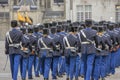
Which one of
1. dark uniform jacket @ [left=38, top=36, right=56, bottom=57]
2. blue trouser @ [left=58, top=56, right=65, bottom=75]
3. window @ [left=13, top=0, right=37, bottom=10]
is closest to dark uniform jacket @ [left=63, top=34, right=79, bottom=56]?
dark uniform jacket @ [left=38, top=36, right=56, bottom=57]

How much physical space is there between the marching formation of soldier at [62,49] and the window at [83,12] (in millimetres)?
42330

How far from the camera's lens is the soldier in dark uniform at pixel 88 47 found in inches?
918

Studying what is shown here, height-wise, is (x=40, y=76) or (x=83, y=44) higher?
(x=83, y=44)

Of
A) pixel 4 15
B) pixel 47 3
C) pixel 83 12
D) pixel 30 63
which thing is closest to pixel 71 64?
pixel 30 63

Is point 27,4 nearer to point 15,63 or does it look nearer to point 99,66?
point 15,63

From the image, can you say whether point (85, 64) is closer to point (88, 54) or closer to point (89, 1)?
point (88, 54)

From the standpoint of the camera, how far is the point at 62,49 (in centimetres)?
2545

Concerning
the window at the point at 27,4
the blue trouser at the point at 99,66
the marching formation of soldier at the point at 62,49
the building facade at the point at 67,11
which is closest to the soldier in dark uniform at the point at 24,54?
the marching formation of soldier at the point at 62,49

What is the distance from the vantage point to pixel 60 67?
91.9 ft

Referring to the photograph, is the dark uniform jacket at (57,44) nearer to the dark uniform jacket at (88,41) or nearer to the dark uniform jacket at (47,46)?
the dark uniform jacket at (47,46)

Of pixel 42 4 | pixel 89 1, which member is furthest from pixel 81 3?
pixel 42 4

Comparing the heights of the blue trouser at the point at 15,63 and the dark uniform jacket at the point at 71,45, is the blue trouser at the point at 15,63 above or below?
below

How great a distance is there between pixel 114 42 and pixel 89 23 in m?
5.24

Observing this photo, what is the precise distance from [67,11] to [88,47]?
47.9 metres
